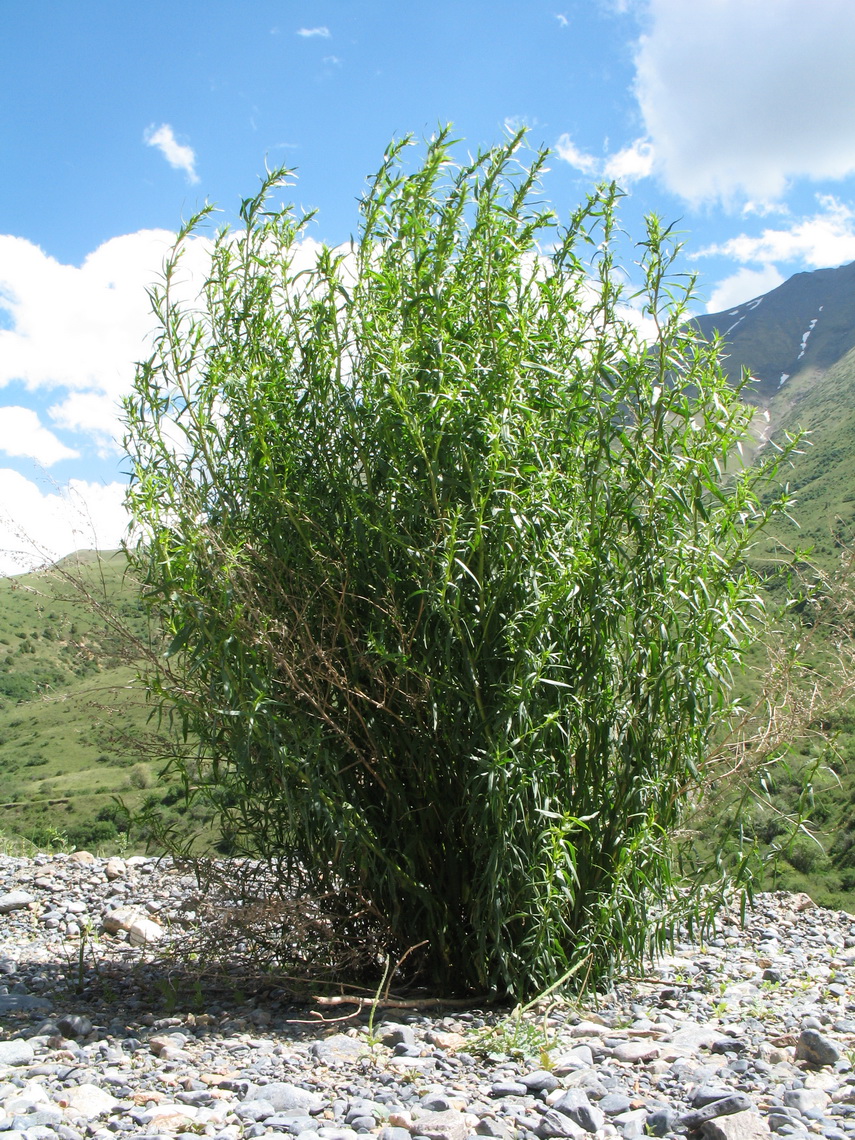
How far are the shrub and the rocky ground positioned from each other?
454 millimetres

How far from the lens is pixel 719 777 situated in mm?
4270

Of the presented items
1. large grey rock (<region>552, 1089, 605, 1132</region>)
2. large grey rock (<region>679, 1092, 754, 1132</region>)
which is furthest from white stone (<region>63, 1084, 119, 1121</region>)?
large grey rock (<region>679, 1092, 754, 1132</region>)

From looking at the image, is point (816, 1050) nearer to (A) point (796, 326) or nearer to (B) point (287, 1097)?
(B) point (287, 1097)

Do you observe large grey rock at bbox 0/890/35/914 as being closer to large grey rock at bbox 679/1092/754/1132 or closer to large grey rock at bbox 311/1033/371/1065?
large grey rock at bbox 311/1033/371/1065

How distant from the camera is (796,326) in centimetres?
6612

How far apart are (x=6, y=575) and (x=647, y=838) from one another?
304 cm

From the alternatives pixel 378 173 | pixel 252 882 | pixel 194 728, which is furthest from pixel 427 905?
pixel 378 173

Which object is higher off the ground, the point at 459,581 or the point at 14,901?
the point at 459,581

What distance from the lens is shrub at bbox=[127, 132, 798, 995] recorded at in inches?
143

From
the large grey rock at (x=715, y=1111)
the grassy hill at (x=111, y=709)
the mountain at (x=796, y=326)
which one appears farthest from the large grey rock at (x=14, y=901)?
the mountain at (x=796, y=326)

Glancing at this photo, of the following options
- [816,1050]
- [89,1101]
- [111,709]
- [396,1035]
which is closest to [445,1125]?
[396,1035]

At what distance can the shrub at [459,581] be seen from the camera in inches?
143

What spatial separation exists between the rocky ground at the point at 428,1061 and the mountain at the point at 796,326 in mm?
40120

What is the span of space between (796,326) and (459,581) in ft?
232
